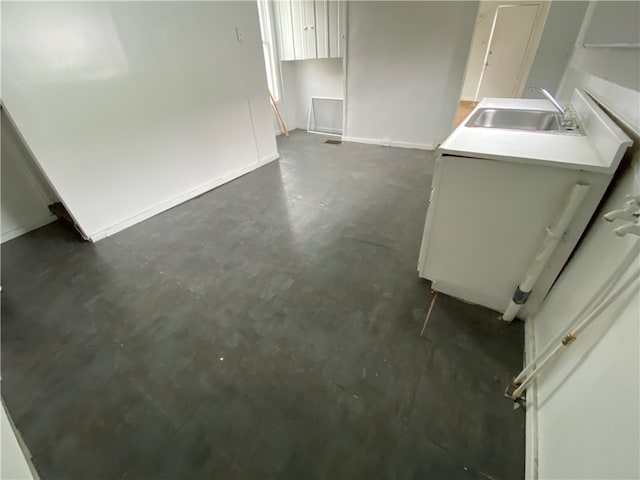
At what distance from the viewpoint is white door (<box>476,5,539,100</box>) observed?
5.34 metres

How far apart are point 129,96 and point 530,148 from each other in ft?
9.33

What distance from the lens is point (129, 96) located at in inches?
88.6

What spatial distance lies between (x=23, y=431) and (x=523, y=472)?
1.95 m

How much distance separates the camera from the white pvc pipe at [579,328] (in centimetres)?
70

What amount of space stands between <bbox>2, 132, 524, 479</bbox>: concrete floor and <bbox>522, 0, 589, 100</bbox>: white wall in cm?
251

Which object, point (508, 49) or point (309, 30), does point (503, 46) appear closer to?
point (508, 49)

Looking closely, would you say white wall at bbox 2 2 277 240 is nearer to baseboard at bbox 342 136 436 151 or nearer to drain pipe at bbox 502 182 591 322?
baseboard at bbox 342 136 436 151

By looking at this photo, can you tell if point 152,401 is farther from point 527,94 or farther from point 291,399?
point 527,94

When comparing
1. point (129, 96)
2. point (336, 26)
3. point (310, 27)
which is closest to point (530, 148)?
point (129, 96)

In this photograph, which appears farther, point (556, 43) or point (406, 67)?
point (406, 67)

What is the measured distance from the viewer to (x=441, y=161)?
4.18ft

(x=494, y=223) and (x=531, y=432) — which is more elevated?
(x=494, y=223)

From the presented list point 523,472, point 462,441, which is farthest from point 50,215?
point 523,472

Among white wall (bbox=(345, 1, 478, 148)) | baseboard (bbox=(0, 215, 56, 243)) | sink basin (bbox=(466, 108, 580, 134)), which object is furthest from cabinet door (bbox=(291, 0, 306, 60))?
baseboard (bbox=(0, 215, 56, 243))
